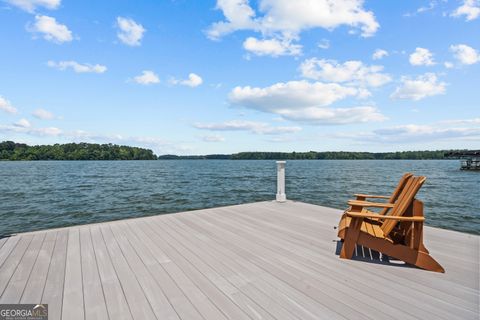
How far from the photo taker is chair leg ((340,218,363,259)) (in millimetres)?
2762

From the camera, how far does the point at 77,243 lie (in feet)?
11.2

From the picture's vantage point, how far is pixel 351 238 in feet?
9.17

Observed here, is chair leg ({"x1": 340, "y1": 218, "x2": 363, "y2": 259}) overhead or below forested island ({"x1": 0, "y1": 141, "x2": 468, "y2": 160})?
below

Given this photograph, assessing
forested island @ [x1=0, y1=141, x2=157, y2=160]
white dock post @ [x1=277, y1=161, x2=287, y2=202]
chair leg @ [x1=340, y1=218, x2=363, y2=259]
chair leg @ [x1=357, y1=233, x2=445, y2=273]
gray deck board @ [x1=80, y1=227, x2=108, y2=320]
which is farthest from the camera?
forested island @ [x1=0, y1=141, x2=157, y2=160]

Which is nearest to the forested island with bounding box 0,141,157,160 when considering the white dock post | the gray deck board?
the white dock post

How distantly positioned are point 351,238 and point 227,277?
1.48 meters

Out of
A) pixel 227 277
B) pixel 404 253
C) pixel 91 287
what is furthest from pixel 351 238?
pixel 91 287

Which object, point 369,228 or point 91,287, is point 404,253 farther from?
point 91,287

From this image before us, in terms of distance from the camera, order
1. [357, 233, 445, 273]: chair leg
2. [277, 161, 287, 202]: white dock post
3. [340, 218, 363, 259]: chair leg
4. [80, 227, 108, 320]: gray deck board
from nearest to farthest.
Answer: [80, 227, 108, 320]: gray deck board
[357, 233, 445, 273]: chair leg
[340, 218, 363, 259]: chair leg
[277, 161, 287, 202]: white dock post

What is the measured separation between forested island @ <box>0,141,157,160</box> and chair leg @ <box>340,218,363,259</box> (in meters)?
98.2

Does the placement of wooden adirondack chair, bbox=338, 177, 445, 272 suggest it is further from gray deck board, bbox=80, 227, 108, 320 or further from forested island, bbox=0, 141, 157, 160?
forested island, bbox=0, 141, 157, 160

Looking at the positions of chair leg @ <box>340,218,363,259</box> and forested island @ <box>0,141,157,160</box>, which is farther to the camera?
forested island @ <box>0,141,157,160</box>

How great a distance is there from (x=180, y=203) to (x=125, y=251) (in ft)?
34.7

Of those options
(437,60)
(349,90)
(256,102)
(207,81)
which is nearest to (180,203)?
(207,81)
